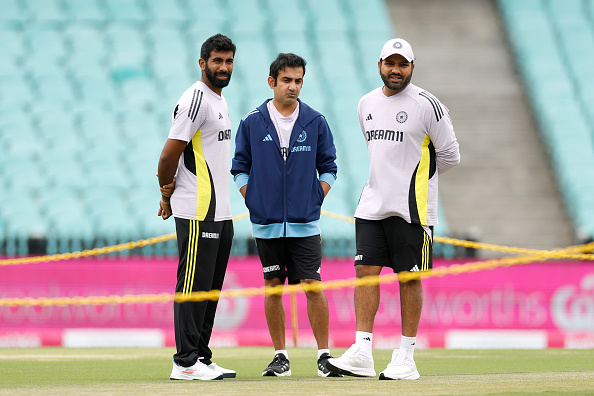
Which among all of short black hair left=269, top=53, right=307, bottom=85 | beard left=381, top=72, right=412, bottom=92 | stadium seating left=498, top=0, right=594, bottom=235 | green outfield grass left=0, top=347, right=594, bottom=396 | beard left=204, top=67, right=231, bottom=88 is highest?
stadium seating left=498, top=0, right=594, bottom=235

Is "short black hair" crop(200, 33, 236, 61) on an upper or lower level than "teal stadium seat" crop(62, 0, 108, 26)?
lower

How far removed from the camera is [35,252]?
11867mm

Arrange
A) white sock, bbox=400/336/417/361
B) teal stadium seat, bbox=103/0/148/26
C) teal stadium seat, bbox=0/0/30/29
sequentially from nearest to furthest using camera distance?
1. white sock, bbox=400/336/417/361
2. teal stadium seat, bbox=0/0/30/29
3. teal stadium seat, bbox=103/0/148/26

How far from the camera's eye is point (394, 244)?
609 centimetres

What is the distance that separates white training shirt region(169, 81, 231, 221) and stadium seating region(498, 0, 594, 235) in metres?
10.0

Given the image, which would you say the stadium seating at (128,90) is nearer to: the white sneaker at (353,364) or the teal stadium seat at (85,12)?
the teal stadium seat at (85,12)

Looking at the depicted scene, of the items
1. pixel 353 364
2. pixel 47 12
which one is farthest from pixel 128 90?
pixel 353 364

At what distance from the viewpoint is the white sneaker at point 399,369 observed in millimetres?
5859

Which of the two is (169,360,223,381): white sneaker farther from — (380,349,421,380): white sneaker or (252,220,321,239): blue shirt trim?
(380,349,421,380): white sneaker

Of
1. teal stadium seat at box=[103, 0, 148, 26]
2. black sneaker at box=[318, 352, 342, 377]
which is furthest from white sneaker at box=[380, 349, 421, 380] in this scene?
teal stadium seat at box=[103, 0, 148, 26]

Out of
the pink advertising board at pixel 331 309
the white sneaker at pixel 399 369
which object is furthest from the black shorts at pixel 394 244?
the pink advertising board at pixel 331 309

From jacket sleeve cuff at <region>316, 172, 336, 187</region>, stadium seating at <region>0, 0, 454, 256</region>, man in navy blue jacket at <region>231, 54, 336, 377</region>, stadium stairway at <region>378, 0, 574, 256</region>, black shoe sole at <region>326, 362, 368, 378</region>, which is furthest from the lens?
stadium stairway at <region>378, 0, 574, 256</region>

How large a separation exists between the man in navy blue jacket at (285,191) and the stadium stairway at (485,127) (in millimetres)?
6550

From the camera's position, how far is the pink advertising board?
11.2 meters
